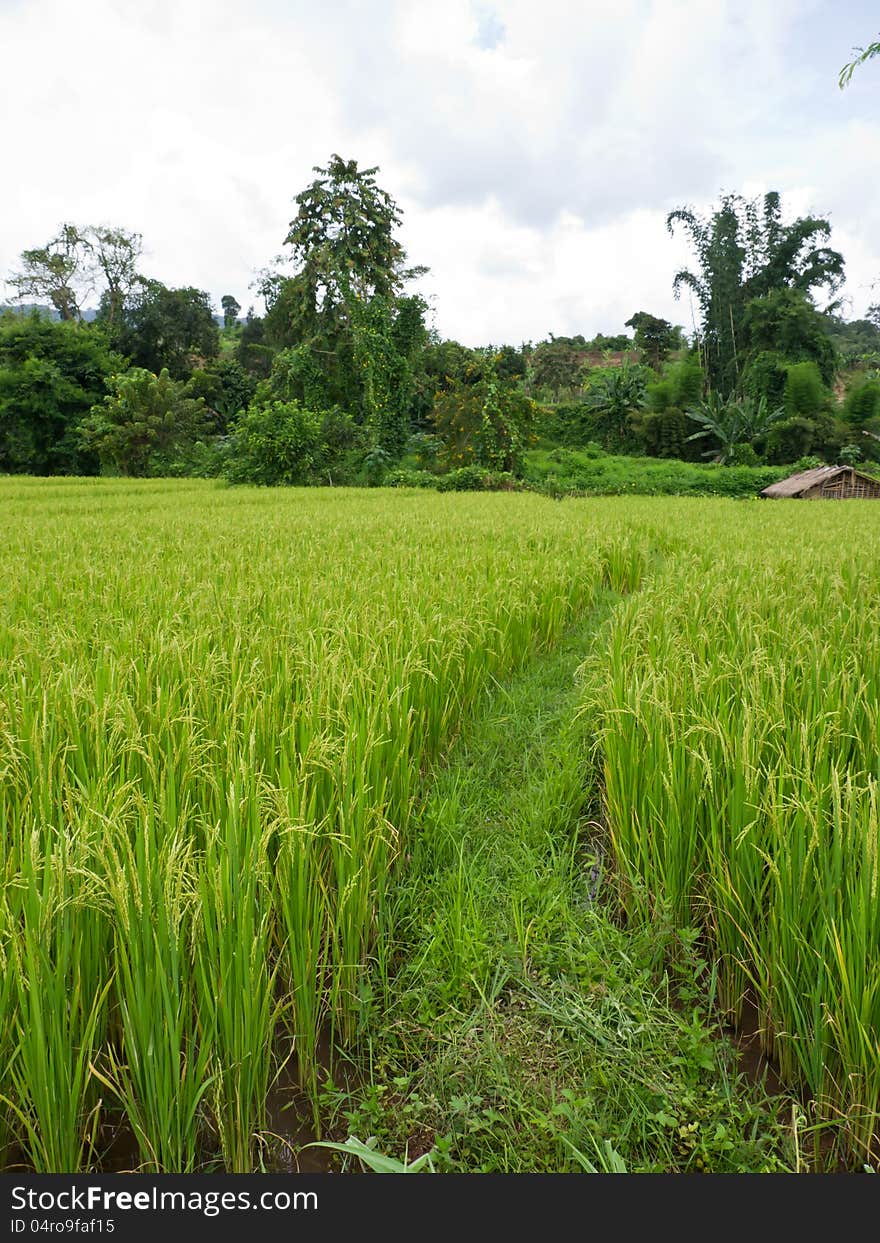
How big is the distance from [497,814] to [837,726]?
1045 millimetres

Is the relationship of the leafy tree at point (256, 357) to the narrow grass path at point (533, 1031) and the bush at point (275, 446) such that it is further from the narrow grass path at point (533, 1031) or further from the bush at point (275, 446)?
the narrow grass path at point (533, 1031)

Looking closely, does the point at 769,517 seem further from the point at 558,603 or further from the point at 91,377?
the point at 91,377

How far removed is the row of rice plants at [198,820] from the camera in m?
1.04

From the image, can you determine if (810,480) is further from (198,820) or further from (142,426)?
(142,426)

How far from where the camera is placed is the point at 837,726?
5.90ft

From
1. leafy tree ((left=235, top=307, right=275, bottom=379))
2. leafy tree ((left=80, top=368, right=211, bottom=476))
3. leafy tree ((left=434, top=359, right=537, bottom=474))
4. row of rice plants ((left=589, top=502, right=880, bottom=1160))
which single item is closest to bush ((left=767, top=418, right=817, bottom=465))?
leafy tree ((left=434, top=359, right=537, bottom=474))

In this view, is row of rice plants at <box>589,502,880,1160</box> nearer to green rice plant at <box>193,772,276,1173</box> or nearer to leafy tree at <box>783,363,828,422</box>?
green rice plant at <box>193,772,276,1173</box>

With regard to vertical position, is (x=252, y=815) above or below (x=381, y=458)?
below

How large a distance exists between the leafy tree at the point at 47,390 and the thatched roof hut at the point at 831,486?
71.4 ft

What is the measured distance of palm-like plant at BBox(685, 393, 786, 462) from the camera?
21.8 meters

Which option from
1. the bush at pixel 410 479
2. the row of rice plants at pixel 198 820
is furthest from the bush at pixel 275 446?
the row of rice plants at pixel 198 820

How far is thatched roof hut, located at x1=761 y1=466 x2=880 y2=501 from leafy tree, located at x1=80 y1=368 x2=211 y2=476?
18.4 metres

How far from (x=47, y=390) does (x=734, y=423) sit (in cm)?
2320

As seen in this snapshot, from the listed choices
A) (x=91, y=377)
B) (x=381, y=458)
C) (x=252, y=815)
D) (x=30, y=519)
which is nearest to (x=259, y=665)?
(x=252, y=815)
